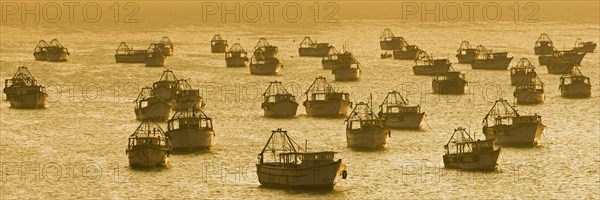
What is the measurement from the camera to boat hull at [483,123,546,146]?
4811 inches

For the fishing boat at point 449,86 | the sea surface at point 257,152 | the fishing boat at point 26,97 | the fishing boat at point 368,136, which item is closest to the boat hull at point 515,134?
the sea surface at point 257,152

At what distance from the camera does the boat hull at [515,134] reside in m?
122

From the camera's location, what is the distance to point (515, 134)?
12262 centimetres

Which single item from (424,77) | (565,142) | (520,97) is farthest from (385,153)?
(424,77)

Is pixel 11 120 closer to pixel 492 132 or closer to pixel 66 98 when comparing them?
pixel 66 98

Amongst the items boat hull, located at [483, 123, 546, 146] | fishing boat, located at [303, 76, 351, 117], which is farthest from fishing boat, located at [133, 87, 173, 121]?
boat hull, located at [483, 123, 546, 146]

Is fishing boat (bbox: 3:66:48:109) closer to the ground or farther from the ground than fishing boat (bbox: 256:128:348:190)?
farther from the ground

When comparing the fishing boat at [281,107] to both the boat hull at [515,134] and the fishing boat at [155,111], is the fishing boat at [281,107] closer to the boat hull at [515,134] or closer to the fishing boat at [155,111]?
the fishing boat at [155,111]

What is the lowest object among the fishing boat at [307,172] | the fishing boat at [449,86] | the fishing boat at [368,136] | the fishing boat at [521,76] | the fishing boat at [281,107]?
the fishing boat at [307,172]

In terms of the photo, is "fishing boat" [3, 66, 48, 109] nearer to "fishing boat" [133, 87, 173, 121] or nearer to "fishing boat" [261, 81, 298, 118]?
"fishing boat" [133, 87, 173, 121]

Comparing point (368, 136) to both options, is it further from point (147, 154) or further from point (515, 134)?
point (147, 154)

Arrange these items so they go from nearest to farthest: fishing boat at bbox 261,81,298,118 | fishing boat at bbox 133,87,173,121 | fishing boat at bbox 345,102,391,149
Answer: fishing boat at bbox 345,102,391,149 → fishing boat at bbox 133,87,173,121 → fishing boat at bbox 261,81,298,118

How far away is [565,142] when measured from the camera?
128 m

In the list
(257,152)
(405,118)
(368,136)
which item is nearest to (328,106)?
(405,118)
